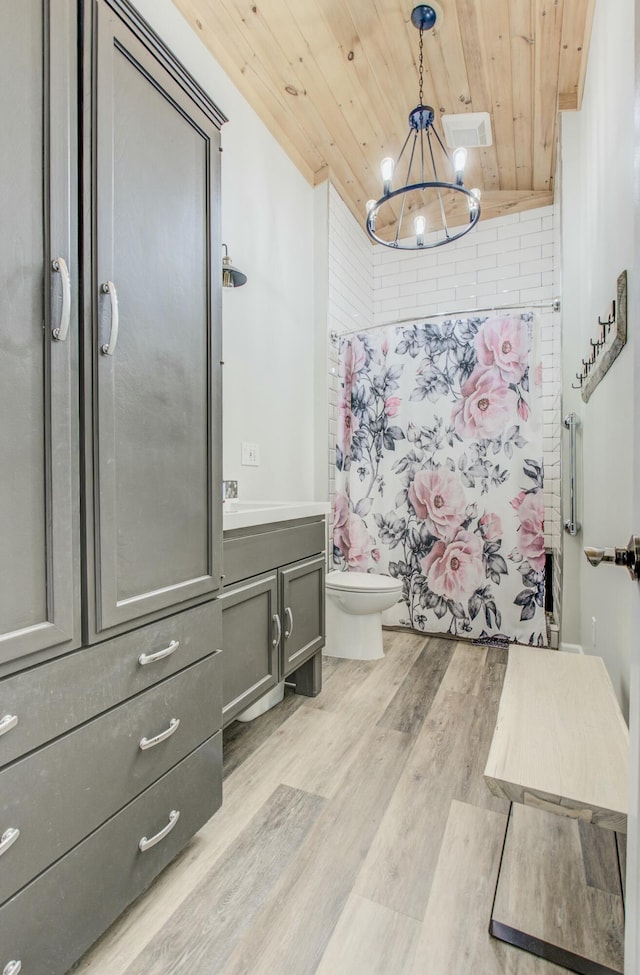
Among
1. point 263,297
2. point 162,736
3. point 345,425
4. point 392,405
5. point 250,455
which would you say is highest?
point 263,297

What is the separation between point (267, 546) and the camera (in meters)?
1.75

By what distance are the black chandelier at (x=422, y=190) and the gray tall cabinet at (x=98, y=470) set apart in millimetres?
1213

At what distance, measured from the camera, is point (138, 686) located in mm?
1066

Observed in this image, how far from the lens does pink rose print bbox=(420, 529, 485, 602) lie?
9.27 ft

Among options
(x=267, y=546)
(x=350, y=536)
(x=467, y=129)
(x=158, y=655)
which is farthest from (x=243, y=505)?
(x=467, y=129)

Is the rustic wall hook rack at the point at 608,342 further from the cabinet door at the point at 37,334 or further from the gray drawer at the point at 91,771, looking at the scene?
the gray drawer at the point at 91,771

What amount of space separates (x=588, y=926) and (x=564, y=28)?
326 cm

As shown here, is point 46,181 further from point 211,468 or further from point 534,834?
point 534,834

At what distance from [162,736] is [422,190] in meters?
3.60

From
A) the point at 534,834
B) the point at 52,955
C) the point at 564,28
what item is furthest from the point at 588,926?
the point at 564,28

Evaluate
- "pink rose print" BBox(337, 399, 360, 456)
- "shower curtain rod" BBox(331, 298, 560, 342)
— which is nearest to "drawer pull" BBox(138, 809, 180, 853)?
"pink rose print" BBox(337, 399, 360, 456)

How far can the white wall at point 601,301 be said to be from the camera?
1.38 meters

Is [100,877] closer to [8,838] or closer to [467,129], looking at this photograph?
[8,838]

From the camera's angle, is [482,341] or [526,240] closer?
[482,341]
